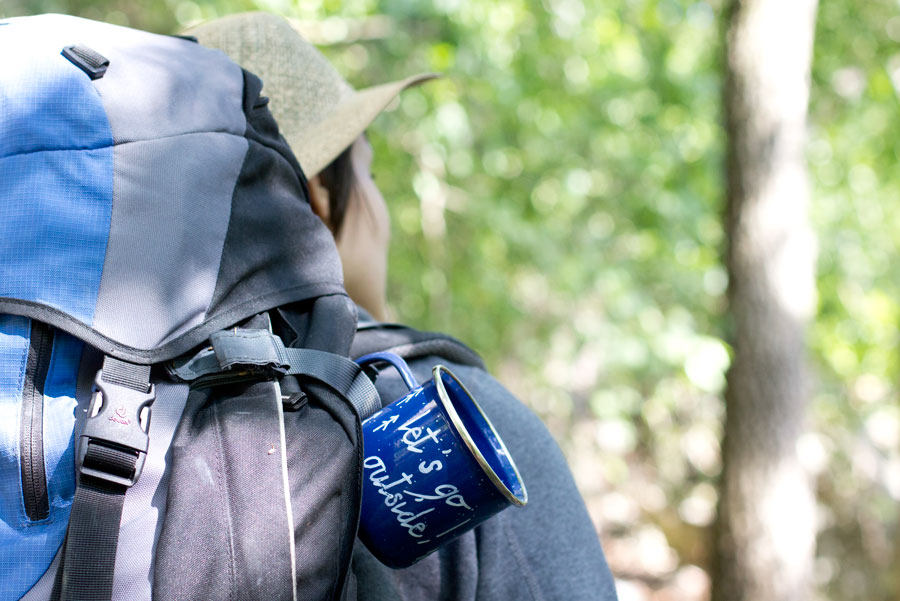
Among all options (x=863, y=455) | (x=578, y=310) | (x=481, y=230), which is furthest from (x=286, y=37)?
(x=863, y=455)

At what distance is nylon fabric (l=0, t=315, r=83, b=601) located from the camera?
761 mm

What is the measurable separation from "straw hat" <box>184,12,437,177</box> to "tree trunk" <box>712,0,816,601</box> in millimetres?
2327

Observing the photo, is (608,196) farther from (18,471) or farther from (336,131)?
(18,471)

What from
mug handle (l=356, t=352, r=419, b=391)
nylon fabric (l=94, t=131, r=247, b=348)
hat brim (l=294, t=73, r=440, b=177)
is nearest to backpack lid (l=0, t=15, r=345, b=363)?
nylon fabric (l=94, t=131, r=247, b=348)

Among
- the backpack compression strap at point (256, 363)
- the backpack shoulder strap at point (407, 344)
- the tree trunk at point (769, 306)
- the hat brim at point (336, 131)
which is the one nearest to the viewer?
the backpack compression strap at point (256, 363)

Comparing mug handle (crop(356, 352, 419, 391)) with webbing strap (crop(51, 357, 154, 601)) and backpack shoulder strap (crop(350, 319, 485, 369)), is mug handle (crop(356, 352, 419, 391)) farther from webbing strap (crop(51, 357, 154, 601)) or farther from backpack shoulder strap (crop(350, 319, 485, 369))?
webbing strap (crop(51, 357, 154, 601))

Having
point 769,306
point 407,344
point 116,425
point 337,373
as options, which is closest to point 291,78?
point 407,344

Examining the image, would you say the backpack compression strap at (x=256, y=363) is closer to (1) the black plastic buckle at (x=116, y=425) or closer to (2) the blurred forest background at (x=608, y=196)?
(1) the black plastic buckle at (x=116, y=425)

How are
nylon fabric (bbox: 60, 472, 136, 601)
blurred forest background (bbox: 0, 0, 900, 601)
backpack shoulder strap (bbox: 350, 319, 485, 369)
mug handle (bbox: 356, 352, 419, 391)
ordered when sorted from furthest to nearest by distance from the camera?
blurred forest background (bbox: 0, 0, 900, 601) → backpack shoulder strap (bbox: 350, 319, 485, 369) → mug handle (bbox: 356, 352, 419, 391) → nylon fabric (bbox: 60, 472, 136, 601)

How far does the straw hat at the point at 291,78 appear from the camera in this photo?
148 centimetres

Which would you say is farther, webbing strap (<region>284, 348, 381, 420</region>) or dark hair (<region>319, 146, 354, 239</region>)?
dark hair (<region>319, 146, 354, 239</region>)

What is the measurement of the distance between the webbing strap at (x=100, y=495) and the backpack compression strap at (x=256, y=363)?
3.2 inches

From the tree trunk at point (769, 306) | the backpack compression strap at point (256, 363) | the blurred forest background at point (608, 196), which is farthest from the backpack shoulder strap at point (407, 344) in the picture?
the tree trunk at point (769, 306)

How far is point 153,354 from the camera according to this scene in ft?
2.69
